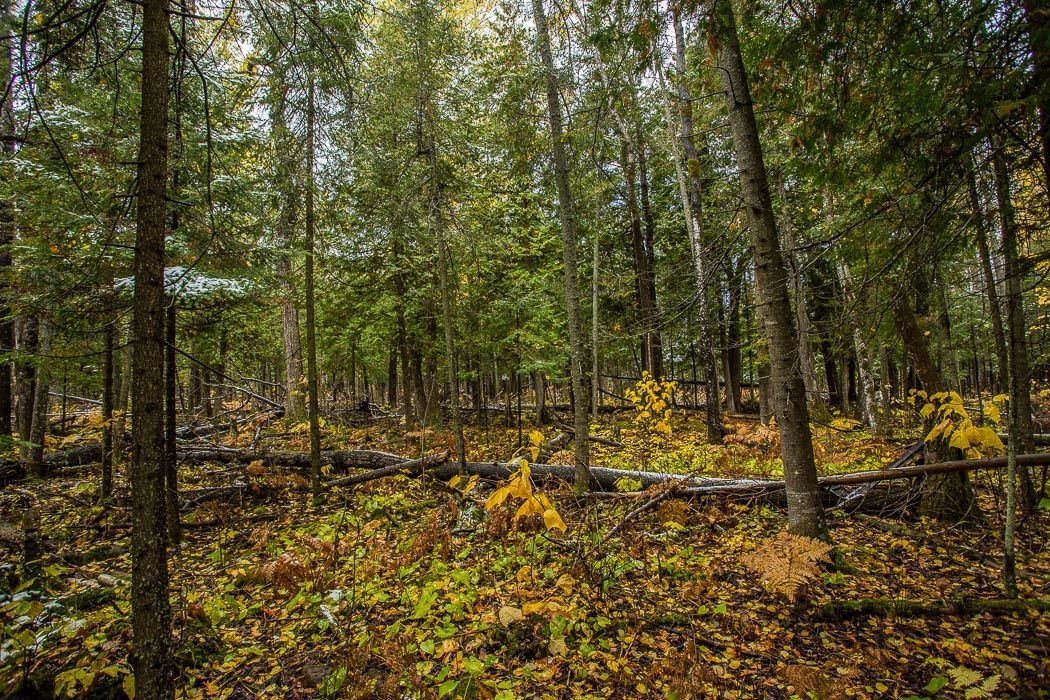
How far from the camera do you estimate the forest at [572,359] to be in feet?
9.89

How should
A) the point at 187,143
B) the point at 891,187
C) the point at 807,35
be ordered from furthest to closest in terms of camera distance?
the point at 187,143 → the point at 891,187 → the point at 807,35

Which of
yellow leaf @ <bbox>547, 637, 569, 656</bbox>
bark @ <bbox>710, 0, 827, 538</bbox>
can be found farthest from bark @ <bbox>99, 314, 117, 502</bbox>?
bark @ <bbox>710, 0, 827, 538</bbox>

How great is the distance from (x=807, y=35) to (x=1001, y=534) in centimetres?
565

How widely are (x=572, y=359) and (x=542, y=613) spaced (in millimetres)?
3624

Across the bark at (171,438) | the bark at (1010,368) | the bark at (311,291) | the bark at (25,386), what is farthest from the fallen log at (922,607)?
A: the bark at (25,386)

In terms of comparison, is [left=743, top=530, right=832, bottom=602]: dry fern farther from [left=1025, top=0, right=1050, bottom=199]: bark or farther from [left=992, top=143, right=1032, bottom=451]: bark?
[left=1025, top=0, right=1050, bottom=199]: bark

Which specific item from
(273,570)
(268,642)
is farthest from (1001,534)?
(273,570)

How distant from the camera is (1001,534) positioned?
4.69 metres

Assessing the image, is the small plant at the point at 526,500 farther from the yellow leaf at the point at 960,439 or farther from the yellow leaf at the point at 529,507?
the yellow leaf at the point at 960,439

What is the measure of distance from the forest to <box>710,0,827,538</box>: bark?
0.12 feet

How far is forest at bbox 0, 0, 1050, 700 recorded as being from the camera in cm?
302

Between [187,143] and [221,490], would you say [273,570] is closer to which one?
[221,490]

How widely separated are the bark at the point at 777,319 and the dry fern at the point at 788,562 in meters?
0.34

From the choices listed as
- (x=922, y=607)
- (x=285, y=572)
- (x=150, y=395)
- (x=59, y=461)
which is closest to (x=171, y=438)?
(x=285, y=572)
